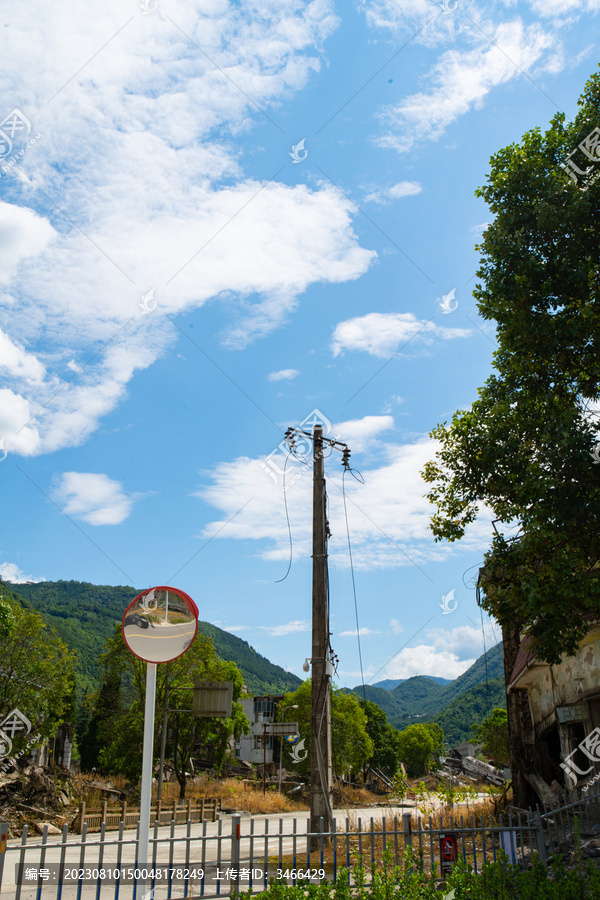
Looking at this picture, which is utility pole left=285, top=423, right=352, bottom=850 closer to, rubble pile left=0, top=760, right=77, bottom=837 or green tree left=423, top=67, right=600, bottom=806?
green tree left=423, top=67, right=600, bottom=806

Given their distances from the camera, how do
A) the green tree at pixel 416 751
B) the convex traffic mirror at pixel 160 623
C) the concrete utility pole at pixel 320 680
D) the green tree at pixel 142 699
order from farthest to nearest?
the green tree at pixel 416 751 → the green tree at pixel 142 699 → the concrete utility pole at pixel 320 680 → the convex traffic mirror at pixel 160 623

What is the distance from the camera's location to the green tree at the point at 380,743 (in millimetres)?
68688

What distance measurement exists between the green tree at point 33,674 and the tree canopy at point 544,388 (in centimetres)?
2207

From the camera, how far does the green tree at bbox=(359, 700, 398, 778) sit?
225 feet

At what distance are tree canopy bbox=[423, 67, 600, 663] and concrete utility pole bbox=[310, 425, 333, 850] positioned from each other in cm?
358

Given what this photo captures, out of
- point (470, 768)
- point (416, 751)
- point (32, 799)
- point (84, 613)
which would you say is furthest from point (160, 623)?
point (84, 613)

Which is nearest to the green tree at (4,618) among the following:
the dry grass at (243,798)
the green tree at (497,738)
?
the dry grass at (243,798)

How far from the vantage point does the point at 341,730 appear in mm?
49969

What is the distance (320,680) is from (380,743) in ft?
213

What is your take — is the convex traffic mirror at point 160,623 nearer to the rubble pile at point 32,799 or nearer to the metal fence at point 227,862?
the metal fence at point 227,862

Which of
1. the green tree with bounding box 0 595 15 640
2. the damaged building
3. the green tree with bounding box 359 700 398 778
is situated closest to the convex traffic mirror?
the damaged building

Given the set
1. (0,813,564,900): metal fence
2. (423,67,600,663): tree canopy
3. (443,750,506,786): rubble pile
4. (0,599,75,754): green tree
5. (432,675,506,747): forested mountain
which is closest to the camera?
(0,813,564,900): metal fence

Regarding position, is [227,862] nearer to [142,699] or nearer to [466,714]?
[142,699]

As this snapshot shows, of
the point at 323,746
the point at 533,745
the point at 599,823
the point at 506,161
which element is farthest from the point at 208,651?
the point at 506,161
